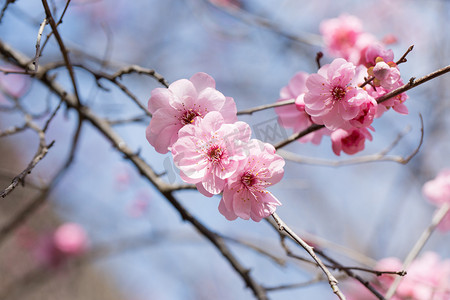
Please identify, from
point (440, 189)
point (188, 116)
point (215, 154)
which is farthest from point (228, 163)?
point (440, 189)

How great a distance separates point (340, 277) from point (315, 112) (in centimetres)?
65

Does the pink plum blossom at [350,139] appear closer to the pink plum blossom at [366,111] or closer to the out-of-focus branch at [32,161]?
the pink plum blossom at [366,111]

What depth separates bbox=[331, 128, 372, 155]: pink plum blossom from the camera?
97 centimetres

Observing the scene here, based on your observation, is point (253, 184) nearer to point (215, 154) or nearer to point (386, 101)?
point (215, 154)

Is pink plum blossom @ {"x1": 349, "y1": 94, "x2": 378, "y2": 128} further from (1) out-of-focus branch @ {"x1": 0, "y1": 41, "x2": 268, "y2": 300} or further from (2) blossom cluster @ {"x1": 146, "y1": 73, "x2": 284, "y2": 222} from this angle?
(1) out-of-focus branch @ {"x1": 0, "y1": 41, "x2": 268, "y2": 300}

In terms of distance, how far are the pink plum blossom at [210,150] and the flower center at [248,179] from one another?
42 millimetres

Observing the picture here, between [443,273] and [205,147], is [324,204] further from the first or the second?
[205,147]

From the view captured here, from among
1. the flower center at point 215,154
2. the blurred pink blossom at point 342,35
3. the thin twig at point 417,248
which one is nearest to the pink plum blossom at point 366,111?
the flower center at point 215,154

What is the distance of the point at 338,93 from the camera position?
90cm

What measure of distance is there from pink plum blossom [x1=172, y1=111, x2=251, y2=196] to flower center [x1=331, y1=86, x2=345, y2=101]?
26cm

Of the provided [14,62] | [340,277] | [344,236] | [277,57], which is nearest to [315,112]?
[340,277]

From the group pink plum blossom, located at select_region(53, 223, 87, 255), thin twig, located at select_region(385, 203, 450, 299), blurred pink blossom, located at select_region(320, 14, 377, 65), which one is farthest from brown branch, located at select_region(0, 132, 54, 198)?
pink plum blossom, located at select_region(53, 223, 87, 255)

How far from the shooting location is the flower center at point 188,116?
2.91 ft

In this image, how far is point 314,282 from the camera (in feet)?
4.06
